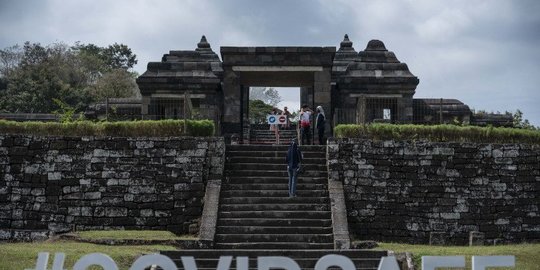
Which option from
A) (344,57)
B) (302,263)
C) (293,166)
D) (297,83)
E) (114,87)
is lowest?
(302,263)

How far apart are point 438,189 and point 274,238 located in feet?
15.2

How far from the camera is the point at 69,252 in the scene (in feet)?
44.1

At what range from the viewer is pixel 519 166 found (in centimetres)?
1917

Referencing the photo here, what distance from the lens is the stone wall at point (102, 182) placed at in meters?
18.0

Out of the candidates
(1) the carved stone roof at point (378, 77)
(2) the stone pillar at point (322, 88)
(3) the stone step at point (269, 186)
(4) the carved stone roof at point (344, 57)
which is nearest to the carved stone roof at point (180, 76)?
(2) the stone pillar at point (322, 88)

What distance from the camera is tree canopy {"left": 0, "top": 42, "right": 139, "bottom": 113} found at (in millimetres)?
44281

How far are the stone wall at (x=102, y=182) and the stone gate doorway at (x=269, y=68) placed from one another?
212 inches

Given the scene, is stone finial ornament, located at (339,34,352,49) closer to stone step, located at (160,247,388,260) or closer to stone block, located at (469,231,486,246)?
stone block, located at (469,231,486,246)

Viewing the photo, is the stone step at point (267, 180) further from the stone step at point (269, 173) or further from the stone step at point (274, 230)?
the stone step at point (274, 230)

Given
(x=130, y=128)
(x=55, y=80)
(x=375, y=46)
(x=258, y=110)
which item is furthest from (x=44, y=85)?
(x=130, y=128)

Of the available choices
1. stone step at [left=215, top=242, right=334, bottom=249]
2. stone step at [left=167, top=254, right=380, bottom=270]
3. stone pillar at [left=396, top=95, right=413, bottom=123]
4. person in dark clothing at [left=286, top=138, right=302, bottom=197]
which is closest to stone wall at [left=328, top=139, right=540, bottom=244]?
person in dark clothing at [left=286, top=138, right=302, bottom=197]

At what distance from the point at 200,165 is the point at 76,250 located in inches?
209

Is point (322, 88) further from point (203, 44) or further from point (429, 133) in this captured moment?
point (203, 44)

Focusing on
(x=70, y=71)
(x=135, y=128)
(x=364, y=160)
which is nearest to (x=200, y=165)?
(x=135, y=128)
